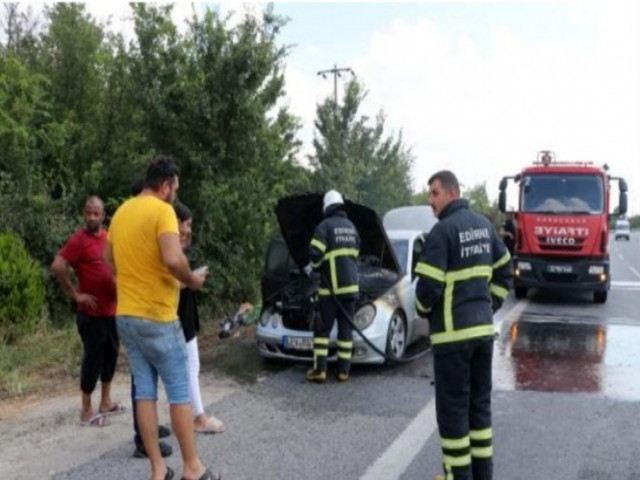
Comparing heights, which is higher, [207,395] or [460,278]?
[460,278]

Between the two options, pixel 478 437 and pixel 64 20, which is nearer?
pixel 478 437

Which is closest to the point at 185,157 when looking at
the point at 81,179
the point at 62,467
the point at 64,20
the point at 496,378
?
the point at 81,179

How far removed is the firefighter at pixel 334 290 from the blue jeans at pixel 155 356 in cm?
296

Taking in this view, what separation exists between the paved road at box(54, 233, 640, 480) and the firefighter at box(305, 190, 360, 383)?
0.28 m

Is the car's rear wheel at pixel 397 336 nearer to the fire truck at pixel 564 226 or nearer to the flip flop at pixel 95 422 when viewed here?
the flip flop at pixel 95 422

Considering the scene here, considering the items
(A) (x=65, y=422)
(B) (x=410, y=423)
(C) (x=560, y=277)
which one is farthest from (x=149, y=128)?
(C) (x=560, y=277)

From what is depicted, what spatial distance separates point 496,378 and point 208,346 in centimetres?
373

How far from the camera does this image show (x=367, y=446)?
16.1ft

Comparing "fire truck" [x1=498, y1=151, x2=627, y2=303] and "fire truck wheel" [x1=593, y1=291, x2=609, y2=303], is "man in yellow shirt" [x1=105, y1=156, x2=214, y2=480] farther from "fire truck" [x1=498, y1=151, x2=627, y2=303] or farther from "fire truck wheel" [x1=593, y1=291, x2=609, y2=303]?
"fire truck wheel" [x1=593, y1=291, x2=609, y2=303]

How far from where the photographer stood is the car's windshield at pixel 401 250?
8422 millimetres

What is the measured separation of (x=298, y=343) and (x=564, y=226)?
7846mm

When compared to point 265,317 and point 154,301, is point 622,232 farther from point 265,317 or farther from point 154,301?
point 154,301

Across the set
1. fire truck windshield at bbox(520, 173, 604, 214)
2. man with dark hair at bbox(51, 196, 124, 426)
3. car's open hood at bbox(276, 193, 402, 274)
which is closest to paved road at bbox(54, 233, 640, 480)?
man with dark hair at bbox(51, 196, 124, 426)

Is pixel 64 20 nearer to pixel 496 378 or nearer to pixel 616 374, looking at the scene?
pixel 496 378
